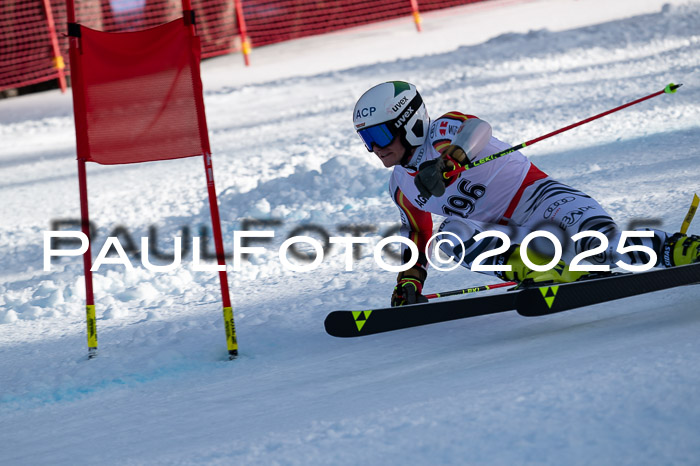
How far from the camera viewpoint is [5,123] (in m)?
12.1

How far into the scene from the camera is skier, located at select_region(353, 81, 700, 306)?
128 inches

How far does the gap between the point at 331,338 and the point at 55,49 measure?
35.9 ft

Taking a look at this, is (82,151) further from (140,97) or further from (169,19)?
(169,19)

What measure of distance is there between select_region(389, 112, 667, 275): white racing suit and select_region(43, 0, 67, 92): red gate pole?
1067 centimetres

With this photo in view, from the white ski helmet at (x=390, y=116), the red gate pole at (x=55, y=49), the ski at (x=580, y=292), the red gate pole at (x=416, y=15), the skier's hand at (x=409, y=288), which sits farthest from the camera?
the red gate pole at (x=416, y=15)

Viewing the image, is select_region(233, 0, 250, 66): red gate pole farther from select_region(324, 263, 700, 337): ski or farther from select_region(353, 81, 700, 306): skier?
select_region(324, 263, 700, 337): ski

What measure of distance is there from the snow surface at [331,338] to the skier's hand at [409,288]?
0.15 meters

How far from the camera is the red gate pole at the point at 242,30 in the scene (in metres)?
13.6

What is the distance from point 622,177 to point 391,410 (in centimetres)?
407

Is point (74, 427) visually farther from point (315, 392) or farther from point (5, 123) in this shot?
point (5, 123)

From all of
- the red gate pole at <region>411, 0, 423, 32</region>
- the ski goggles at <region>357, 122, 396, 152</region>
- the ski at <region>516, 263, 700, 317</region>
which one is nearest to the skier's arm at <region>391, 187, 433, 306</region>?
the ski goggles at <region>357, 122, 396, 152</region>

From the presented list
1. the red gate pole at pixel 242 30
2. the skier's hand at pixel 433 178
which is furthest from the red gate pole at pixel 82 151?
the red gate pole at pixel 242 30

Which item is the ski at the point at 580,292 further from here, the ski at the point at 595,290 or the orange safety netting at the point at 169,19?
the orange safety netting at the point at 169,19

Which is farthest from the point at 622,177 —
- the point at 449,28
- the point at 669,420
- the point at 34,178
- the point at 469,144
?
the point at 449,28
